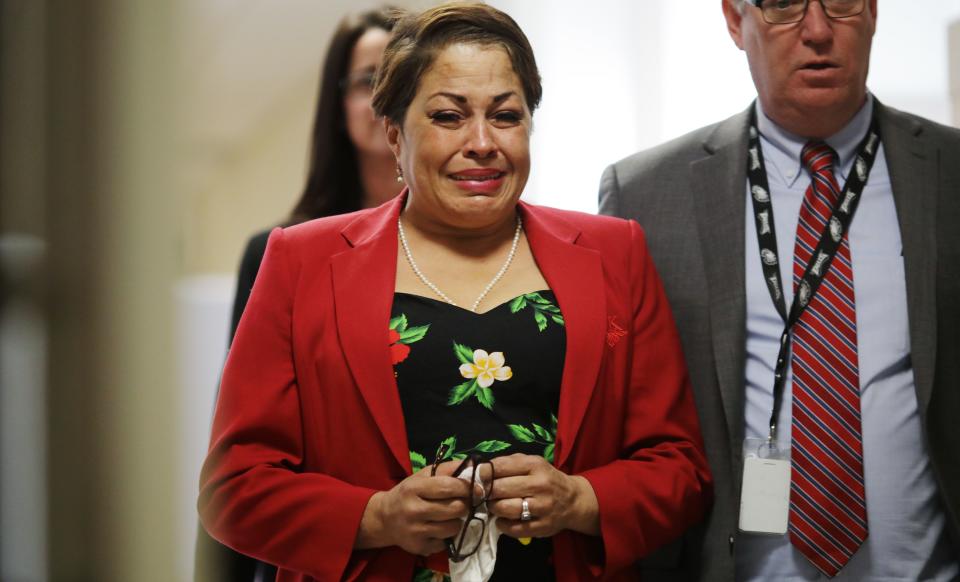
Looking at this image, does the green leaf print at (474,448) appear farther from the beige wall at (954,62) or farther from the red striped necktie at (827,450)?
A: the beige wall at (954,62)

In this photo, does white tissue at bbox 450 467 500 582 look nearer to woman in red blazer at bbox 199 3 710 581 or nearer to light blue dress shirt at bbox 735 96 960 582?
woman in red blazer at bbox 199 3 710 581

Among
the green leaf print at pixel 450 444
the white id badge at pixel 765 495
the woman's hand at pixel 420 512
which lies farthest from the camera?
the white id badge at pixel 765 495

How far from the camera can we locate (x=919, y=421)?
6.50 ft

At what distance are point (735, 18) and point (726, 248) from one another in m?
0.58

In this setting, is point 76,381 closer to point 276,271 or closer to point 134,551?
point 134,551

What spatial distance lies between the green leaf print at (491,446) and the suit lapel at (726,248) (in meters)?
0.52

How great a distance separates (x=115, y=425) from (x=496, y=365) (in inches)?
49.8

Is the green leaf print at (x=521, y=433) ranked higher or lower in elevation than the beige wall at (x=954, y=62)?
lower

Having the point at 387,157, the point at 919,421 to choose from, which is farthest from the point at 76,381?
the point at 387,157

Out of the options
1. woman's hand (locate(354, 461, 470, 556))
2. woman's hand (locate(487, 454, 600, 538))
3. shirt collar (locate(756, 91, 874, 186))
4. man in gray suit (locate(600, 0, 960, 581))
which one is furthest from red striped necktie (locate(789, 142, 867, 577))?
woman's hand (locate(354, 461, 470, 556))

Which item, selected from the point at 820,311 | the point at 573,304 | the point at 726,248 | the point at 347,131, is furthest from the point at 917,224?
the point at 347,131

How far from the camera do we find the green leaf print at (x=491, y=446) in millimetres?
1728

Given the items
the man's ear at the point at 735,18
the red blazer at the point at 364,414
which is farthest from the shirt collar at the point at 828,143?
the red blazer at the point at 364,414

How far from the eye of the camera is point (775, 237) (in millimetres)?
2121
